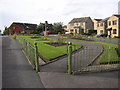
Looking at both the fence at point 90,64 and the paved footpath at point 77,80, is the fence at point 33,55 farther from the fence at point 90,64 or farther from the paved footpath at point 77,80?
the fence at point 90,64

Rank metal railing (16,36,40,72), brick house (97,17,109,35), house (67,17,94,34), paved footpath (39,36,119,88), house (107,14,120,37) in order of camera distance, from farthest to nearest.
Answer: house (67,17,94,34), brick house (97,17,109,35), house (107,14,120,37), metal railing (16,36,40,72), paved footpath (39,36,119,88)

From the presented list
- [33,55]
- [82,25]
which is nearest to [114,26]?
[82,25]

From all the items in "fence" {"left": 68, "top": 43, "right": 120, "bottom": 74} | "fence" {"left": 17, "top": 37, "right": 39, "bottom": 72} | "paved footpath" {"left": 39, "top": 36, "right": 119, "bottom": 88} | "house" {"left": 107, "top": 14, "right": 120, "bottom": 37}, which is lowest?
"paved footpath" {"left": 39, "top": 36, "right": 119, "bottom": 88}

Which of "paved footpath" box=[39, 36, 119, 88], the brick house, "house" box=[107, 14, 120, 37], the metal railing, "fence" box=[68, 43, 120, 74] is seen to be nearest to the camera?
"paved footpath" box=[39, 36, 119, 88]

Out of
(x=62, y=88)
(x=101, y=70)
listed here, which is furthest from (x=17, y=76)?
(x=101, y=70)

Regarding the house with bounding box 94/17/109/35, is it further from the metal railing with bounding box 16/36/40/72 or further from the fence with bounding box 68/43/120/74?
the metal railing with bounding box 16/36/40/72

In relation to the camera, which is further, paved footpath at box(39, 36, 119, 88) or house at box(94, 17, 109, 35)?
house at box(94, 17, 109, 35)

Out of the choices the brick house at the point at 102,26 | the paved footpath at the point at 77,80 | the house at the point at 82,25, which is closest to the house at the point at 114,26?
the brick house at the point at 102,26

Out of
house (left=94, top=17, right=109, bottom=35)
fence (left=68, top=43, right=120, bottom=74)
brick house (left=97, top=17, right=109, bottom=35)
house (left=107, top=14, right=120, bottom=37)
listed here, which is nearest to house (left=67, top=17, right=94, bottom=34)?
house (left=94, top=17, right=109, bottom=35)

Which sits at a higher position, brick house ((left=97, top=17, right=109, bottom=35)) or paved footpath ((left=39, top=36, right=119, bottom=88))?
brick house ((left=97, top=17, right=109, bottom=35))

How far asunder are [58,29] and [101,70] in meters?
58.0

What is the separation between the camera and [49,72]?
6262mm

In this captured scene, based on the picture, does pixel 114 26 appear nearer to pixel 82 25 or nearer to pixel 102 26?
pixel 102 26

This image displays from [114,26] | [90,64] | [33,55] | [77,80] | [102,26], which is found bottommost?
[77,80]
